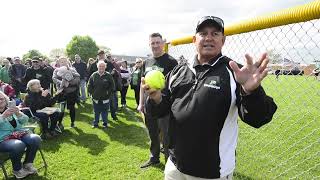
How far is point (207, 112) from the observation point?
8.77 feet

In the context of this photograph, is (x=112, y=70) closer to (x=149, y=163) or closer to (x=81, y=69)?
(x=81, y=69)

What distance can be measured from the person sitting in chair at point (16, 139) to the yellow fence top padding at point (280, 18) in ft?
13.4

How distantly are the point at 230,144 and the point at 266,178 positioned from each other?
2817 millimetres

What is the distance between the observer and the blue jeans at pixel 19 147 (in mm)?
5555

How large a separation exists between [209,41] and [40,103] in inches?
264

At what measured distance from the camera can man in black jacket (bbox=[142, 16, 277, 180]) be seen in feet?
8.69

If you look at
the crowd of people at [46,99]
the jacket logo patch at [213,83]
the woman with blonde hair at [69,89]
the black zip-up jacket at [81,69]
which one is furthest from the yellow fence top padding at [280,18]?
the black zip-up jacket at [81,69]

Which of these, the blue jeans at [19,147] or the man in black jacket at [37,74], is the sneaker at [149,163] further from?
the man in black jacket at [37,74]

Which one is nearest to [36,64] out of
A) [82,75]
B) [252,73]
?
[82,75]

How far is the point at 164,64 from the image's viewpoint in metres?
5.38

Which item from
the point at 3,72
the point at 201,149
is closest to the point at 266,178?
the point at 201,149

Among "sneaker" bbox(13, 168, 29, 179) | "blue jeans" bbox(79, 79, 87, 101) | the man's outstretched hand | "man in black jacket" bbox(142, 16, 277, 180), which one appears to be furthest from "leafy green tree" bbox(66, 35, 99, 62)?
the man's outstretched hand

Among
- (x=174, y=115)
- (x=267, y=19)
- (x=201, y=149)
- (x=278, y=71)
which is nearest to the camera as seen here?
(x=201, y=149)

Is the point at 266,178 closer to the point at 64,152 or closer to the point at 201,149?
the point at 201,149
